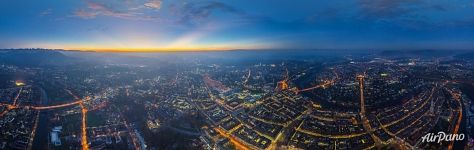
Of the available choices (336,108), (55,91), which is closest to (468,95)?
(336,108)

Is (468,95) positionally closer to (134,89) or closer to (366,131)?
(366,131)

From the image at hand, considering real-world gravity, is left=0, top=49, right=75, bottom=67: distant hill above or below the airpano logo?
above

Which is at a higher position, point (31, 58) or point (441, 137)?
point (31, 58)

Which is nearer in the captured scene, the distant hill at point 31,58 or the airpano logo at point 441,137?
the airpano logo at point 441,137

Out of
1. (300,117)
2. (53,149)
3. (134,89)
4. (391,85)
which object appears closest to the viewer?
(53,149)

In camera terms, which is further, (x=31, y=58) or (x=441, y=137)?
(x=31, y=58)

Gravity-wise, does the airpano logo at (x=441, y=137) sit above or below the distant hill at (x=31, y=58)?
below

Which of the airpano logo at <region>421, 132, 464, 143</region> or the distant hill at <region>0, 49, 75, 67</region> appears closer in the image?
the airpano logo at <region>421, 132, 464, 143</region>

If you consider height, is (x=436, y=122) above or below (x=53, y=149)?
above
